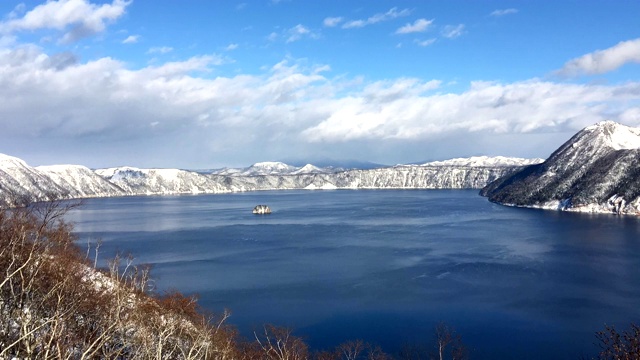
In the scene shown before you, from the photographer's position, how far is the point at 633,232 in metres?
52.5

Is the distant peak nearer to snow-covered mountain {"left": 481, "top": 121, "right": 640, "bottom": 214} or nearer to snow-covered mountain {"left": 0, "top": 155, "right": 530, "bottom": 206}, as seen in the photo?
snow-covered mountain {"left": 481, "top": 121, "right": 640, "bottom": 214}

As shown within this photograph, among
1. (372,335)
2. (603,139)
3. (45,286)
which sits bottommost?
(372,335)

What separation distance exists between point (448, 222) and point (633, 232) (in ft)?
69.8

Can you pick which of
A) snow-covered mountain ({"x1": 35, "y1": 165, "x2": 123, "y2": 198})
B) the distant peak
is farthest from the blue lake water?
snow-covered mountain ({"x1": 35, "y1": 165, "x2": 123, "y2": 198})

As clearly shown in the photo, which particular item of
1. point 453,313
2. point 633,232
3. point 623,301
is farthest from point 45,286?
point 633,232

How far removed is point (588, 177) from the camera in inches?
3319

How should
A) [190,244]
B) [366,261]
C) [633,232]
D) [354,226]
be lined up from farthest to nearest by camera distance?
1. [354,226]
2. [633,232]
3. [190,244]
4. [366,261]

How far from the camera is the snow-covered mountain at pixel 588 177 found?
7556cm

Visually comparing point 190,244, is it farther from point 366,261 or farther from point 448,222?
point 448,222

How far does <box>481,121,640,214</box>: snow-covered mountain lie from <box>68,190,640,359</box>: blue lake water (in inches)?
497

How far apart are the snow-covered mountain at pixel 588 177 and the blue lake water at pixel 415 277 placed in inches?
497

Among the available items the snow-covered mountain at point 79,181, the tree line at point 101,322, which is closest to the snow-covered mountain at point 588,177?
the tree line at point 101,322

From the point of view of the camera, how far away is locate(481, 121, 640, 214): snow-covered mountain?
7556cm

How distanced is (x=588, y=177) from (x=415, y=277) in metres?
65.2
